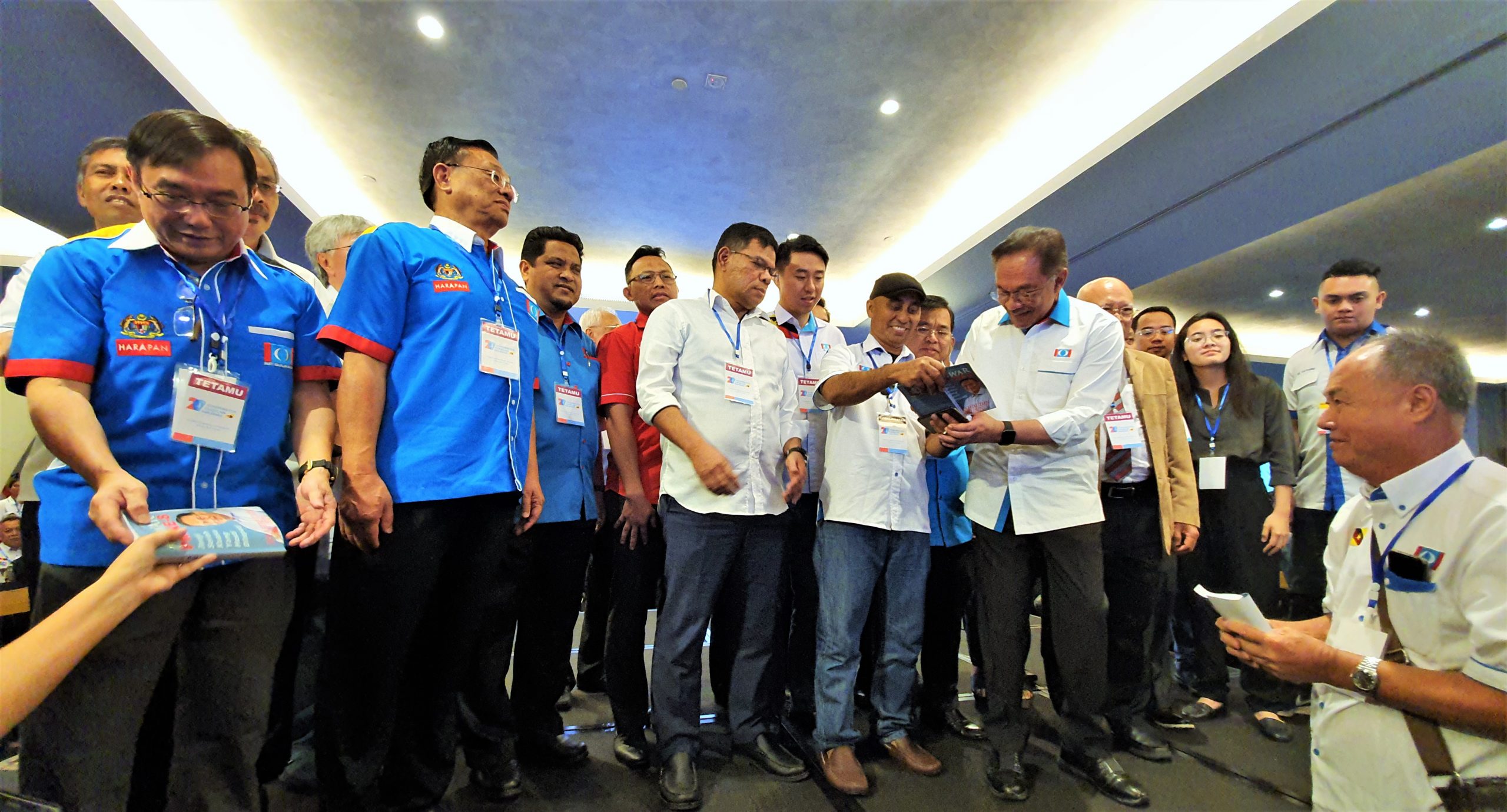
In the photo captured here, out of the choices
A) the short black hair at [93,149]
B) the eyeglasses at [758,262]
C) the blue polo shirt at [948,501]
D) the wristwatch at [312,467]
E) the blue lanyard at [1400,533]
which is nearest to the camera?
the blue lanyard at [1400,533]

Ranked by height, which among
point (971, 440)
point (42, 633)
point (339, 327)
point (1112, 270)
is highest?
point (1112, 270)

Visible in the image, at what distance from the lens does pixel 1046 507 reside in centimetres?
183

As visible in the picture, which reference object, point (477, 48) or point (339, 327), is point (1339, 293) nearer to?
point (339, 327)

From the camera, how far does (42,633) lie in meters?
0.64

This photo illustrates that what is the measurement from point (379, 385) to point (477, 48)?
11.1 feet

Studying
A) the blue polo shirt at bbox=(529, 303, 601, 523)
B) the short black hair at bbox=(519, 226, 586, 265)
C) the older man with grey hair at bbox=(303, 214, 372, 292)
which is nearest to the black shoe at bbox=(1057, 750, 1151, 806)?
the blue polo shirt at bbox=(529, 303, 601, 523)

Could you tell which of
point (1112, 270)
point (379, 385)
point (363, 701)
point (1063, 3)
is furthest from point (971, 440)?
point (1112, 270)

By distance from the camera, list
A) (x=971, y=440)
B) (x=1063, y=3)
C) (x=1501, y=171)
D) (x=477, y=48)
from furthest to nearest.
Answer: (x=1501, y=171), (x=477, y=48), (x=1063, y=3), (x=971, y=440)

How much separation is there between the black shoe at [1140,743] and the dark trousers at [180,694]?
2444mm

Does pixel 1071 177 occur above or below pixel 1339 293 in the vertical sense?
above

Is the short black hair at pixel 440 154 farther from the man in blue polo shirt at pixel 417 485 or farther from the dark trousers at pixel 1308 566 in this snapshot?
the dark trousers at pixel 1308 566

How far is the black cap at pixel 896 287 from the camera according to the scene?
2.20 metres

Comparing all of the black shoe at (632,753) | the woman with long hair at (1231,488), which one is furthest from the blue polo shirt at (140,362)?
the woman with long hair at (1231,488)

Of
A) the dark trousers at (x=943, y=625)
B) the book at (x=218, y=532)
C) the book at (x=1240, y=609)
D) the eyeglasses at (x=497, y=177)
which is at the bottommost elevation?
the dark trousers at (x=943, y=625)
